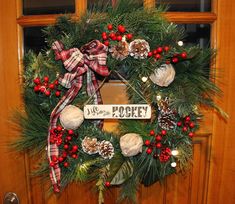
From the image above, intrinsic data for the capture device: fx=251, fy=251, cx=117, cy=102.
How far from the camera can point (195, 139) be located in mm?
844

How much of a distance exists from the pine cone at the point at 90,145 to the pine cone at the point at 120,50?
0.72 feet

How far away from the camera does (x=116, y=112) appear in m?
0.61

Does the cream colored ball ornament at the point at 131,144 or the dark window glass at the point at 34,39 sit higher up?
the dark window glass at the point at 34,39

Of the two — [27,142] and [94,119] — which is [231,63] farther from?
[27,142]

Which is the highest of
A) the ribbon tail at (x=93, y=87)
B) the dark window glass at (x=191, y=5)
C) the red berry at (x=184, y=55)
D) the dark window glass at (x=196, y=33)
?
the dark window glass at (x=191, y=5)

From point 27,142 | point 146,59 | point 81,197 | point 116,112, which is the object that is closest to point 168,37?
point 146,59

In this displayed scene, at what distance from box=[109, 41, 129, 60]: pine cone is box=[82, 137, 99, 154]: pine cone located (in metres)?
0.22

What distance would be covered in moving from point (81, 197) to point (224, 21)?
2.51 ft

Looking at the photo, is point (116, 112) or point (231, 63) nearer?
point (116, 112)

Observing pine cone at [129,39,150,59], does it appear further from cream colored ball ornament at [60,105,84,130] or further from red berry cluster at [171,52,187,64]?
cream colored ball ornament at [60,105,84,130]

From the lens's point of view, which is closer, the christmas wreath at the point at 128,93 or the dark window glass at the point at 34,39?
the christmas wreath at the point at 128,93

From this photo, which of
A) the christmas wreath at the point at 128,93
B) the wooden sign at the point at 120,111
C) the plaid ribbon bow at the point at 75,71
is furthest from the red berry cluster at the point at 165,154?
the plaid ribbon bow at the point at 75,71

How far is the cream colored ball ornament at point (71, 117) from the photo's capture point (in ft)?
2.01

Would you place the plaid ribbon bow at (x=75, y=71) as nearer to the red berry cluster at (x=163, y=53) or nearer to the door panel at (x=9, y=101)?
the red berry cluster at (x=163, y=53)
